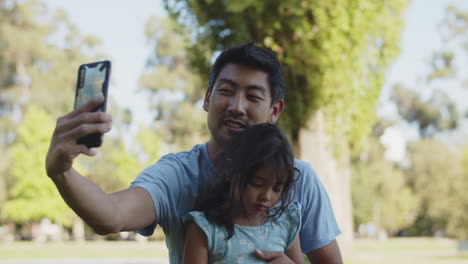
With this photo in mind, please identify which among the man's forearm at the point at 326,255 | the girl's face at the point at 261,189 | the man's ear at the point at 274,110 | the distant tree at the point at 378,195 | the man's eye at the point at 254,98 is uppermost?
the man's eye at the point at 254,98

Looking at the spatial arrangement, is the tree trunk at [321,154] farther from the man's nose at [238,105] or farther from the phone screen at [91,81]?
the phone screen at [91,81]

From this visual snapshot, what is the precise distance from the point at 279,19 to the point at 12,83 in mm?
37530

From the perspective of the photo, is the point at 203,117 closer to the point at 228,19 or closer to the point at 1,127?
the point at 1,127

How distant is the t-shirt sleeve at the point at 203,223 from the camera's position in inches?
93.5

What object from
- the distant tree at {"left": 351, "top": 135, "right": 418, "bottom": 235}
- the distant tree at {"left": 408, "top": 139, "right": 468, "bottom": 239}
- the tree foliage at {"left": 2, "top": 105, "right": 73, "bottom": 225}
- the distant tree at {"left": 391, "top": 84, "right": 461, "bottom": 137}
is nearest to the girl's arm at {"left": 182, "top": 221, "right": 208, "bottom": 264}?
the distant tree at {"left": 408, "top": 139, "right": 468, "bottom": 239}

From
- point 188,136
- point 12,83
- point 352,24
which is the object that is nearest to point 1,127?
point 12,83

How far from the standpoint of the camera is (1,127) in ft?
136

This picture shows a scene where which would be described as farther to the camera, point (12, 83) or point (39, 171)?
point (12, 83)

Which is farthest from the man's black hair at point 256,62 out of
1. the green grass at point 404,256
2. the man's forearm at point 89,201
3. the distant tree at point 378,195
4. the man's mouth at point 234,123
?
the distant tree at point 378,195

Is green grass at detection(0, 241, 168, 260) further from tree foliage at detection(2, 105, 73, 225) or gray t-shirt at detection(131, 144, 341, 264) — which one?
gray t-shirt at detection(131, 144, 341, 264)

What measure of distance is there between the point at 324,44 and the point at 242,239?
26.8 ft

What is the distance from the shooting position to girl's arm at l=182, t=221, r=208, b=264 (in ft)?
Result: 7.75

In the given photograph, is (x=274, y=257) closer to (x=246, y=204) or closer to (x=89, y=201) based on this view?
(x=246, y=204)

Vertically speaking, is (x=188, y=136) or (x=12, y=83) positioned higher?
(x=12, y=83)
